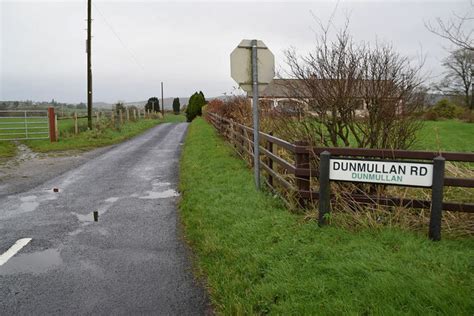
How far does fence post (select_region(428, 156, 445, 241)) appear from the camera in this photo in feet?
14.1

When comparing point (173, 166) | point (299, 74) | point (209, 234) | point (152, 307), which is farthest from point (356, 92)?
point (173, 166)

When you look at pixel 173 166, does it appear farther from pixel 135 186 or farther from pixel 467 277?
pixel 467 277

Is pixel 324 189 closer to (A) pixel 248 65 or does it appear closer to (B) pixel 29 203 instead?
(A) pixel 248 65

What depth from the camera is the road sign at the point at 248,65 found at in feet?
22.9

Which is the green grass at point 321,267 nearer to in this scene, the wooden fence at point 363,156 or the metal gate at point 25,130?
the wooden fence at point 363,156

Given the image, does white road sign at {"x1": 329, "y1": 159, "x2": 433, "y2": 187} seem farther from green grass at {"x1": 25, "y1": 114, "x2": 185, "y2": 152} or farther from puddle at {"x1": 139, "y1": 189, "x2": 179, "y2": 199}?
green grass at {"x1": 25, "y1": 114, "x2": 185, "y2": 152}

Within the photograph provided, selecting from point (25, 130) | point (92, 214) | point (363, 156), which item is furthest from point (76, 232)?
point (25, 130)

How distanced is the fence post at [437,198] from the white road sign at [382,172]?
0.27 feet

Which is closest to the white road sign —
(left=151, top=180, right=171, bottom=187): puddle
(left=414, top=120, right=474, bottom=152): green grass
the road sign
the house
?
(left=414, top=120, right=474, bottom=152): green grass

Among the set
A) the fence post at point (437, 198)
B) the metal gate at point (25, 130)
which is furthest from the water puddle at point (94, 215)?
the metal gate at point (25, 130)

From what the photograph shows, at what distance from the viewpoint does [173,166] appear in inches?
474

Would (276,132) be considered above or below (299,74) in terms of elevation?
below

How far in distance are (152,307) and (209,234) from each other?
1760mm

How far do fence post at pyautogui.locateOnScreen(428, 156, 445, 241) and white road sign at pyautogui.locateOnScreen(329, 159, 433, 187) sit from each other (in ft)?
0.27
